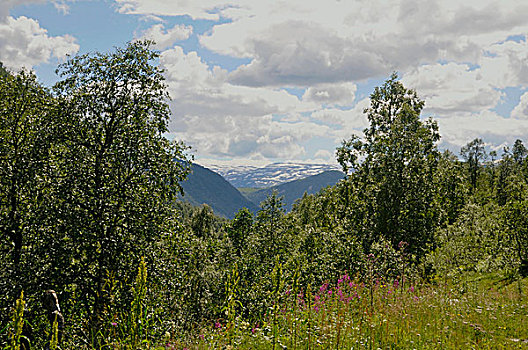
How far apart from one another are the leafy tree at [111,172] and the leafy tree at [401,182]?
1574 cm

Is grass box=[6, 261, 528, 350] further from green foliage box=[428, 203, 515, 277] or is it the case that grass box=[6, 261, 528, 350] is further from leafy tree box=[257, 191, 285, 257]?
leafy tree box=[257, 191, 285, 257]

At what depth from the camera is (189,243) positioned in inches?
635

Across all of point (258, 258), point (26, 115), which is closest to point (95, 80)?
point (26, 115)

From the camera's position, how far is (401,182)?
2686cm

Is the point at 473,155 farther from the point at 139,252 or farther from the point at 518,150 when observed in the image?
the point at 139,252

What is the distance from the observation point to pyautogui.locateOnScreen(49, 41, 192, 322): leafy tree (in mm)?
13648

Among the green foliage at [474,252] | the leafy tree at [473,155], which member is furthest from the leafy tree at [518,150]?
the green foliage at [474,252]

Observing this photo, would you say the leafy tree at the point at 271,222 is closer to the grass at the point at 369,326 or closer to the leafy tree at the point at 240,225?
the leafy tree at the point at 240,225

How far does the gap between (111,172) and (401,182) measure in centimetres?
2011

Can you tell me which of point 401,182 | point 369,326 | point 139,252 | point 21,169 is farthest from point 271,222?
point 369,326

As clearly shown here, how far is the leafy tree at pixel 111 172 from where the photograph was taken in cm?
1365

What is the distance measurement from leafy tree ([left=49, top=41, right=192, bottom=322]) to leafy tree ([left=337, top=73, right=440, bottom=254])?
51.6 feet

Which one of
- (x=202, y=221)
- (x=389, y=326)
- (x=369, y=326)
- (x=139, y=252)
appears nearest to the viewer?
(x=369, y=326)

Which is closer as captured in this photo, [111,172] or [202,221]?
[111,172]
